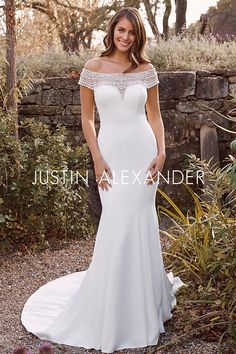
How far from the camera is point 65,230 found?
554cm

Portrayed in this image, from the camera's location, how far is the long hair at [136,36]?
3.19 m

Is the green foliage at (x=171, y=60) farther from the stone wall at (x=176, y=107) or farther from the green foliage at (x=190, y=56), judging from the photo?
the stone wall at (x=176, y=107)

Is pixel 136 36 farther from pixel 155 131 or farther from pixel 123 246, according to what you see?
pixel 123 246

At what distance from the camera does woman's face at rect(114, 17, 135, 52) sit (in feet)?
10.5

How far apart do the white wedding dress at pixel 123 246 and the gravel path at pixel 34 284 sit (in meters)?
0.08

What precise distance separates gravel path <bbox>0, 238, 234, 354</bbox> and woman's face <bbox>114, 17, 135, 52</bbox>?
1748 millimetres

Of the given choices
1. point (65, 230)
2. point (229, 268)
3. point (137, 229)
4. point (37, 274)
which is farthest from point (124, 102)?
point (65, 230)

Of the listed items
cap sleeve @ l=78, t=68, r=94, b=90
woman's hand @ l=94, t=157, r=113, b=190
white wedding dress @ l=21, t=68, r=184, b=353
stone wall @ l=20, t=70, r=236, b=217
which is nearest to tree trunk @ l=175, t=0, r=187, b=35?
stone wall @ l=20, t=70, r=236, b=217

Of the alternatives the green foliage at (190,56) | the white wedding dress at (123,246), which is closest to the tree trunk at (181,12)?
the green foliage at (190,56)

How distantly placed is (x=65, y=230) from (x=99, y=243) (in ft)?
7.53

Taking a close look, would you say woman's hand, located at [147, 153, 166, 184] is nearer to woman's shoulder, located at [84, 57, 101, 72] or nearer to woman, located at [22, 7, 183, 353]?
woman, located at [22, 7, 183, 353]

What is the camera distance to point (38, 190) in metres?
5.13

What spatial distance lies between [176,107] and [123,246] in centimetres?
347

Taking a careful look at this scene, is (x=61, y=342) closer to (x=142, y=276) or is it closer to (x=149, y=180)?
(x=142, y=276)
